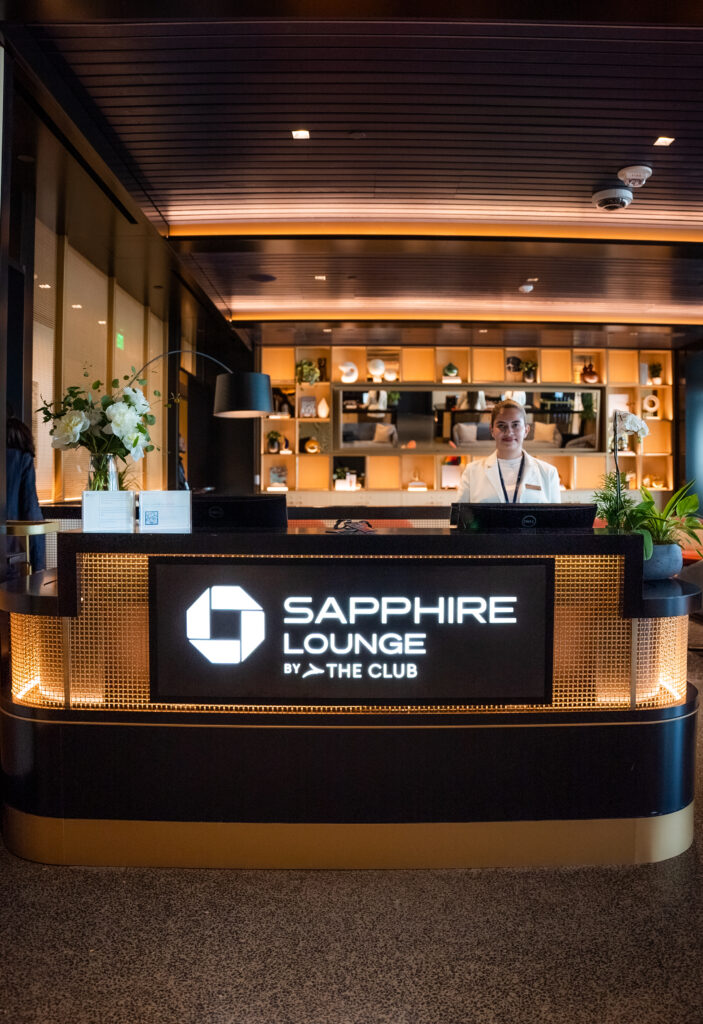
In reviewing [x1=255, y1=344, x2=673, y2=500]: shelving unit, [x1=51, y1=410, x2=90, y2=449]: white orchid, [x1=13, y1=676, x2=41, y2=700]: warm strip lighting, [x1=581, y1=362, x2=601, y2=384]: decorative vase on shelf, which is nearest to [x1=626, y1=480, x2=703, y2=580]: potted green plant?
[x1=51, y1=410, x2=90, y2=449]: white orchid

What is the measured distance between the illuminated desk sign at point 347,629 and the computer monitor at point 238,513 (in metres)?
0.22

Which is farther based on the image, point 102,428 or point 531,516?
point 102,428

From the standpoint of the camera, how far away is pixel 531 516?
2.69 m

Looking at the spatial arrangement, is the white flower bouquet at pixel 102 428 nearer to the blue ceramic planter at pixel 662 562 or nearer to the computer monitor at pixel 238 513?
the computer monitor at pixel 238 513

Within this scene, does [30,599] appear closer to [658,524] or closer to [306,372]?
[658,524]

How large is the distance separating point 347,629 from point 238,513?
2.02ft

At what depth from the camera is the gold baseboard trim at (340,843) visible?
2598 mm

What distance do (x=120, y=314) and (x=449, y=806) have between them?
5546mm

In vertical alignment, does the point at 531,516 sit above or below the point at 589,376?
below

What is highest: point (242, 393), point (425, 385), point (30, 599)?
point (425, 385)

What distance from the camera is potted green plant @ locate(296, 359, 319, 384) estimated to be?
8.77m

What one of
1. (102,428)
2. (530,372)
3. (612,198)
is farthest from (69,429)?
(530,372)

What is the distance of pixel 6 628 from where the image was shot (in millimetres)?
2797

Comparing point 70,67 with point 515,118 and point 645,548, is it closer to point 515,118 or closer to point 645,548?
point 515,118
